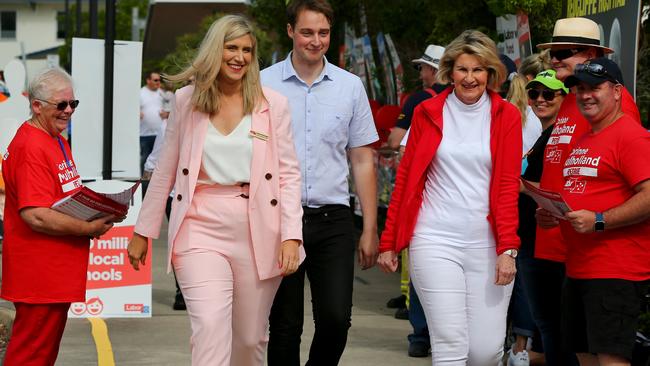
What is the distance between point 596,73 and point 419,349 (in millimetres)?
3489

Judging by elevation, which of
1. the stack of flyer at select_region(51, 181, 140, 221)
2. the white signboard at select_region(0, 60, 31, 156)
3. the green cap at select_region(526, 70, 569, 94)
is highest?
the green cap at select_region(526, 70, 569, 94)

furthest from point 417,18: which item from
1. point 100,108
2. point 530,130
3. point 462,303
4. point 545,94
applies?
point 462,303

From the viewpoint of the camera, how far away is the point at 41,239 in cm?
620

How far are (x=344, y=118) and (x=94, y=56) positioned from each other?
13.9 ft

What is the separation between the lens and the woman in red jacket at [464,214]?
6094 mm

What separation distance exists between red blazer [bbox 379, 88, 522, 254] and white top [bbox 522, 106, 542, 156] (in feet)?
6.05

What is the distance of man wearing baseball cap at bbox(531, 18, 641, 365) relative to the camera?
21.3 ft

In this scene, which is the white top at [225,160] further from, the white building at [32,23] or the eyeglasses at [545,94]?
the white building at [32,23]

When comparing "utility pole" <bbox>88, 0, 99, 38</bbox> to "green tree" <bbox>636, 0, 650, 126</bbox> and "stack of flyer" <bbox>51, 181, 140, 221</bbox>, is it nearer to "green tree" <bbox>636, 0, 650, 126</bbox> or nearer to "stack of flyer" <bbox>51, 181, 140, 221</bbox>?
"green tree" <bbox>636, 0, 650, 126</bbox>

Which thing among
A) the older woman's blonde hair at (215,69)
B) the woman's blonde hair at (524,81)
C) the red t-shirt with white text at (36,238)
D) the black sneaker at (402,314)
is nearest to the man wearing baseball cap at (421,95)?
the woman's blonde hair at (524,81)

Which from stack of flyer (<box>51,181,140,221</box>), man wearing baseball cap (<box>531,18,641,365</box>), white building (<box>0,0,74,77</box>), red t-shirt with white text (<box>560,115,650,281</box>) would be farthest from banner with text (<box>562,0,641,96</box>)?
white building (<box>0,0,74,77</box>)

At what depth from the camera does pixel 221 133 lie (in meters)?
6.01

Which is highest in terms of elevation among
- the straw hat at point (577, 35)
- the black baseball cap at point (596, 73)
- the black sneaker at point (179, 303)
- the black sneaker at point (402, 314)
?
the straw hat at point (577, 35)

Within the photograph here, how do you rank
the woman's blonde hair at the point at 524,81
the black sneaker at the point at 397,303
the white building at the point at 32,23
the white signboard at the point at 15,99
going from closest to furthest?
the woman's blonde hair at the point at 524,81 → the black sneaker at the point at 397,303 → the white signboard at the point at 15,99 → the white building at the point at 32,23
